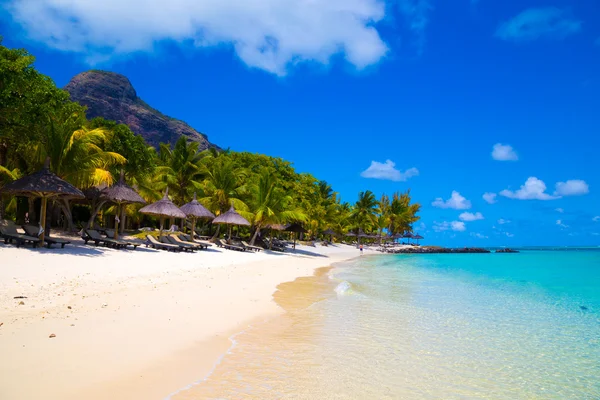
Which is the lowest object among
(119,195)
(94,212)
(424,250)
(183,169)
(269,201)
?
(424,250)

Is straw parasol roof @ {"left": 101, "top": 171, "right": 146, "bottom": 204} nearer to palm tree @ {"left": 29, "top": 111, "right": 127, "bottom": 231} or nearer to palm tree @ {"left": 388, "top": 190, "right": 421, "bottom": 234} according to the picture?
palm tree @ {"left": 29, "top": 111, "right": 127, "bottom": 231}

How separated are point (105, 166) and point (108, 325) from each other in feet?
47.9

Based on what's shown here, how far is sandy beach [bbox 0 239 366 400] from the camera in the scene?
135 inches

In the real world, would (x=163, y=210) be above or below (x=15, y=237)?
above

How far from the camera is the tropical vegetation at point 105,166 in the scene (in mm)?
11805

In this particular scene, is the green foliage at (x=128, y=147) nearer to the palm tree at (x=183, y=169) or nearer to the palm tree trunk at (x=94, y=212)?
the palm tree trunk at (x=94, y=212)

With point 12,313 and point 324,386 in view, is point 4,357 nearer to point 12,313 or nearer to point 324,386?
point 12,313

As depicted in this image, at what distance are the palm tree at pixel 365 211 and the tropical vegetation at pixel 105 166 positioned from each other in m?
8.53

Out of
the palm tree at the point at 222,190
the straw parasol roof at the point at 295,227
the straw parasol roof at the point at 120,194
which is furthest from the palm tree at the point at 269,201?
the straw parasol roof at the point at 120,194

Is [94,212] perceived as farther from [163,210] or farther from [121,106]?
[121,106]

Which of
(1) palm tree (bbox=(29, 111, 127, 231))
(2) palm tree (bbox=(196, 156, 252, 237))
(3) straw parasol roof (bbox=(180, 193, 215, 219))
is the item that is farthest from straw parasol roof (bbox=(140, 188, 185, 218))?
(2) palm tree (bbox=(196, 156, 252, 237))

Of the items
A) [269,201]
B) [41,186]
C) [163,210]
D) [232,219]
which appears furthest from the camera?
[269,201]

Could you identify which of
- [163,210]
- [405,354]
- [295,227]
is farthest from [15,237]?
[295,227]

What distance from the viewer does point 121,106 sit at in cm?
9181
